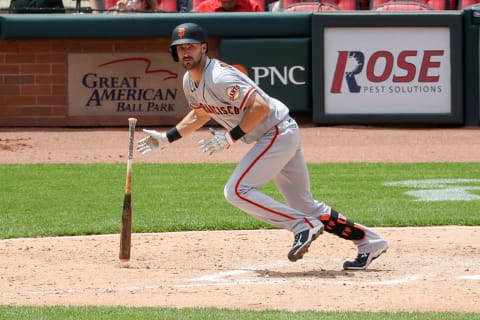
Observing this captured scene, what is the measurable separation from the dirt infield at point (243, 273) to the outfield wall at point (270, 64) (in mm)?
6709

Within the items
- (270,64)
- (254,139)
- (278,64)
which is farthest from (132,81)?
(254,139)

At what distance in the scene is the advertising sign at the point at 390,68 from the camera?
15.9 meters

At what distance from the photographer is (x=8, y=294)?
666 centimetres

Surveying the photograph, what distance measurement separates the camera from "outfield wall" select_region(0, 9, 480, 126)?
15867mm

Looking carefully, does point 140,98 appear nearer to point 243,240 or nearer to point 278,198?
point 278,198

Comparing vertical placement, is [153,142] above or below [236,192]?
above

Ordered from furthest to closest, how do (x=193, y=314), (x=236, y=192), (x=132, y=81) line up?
(x=132, y=81), (x=236, y=192), (x=193, y=314)

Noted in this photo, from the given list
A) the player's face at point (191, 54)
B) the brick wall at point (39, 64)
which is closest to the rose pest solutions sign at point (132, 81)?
the brick wall at point (39, 64)

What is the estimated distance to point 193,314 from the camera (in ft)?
19.0

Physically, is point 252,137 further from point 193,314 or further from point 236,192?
point 193,314

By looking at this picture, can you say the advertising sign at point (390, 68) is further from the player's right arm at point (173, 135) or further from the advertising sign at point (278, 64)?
the player's right arm at point (173, 135)

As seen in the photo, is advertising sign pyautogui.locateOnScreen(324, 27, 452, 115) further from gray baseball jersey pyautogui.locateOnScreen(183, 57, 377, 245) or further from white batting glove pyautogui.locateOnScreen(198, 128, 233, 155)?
white batting glove pyautogui.locateOnScreen(198, 128, 233, 155)

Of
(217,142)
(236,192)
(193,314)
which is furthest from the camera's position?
(236,192)

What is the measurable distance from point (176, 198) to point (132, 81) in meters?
5.35
